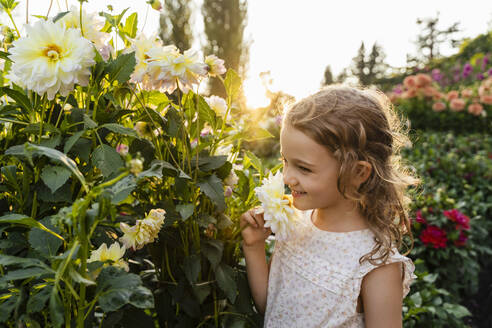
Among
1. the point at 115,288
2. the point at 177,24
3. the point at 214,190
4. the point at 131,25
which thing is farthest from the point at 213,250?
the point at 177,24

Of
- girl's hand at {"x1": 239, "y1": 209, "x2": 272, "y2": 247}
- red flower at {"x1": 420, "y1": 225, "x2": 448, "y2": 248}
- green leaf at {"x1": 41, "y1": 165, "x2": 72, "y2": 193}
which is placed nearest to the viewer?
green leaf at {"x1": 41, "y1": 165, "x2": 72, "y2": 193}

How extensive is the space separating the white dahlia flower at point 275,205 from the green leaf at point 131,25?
510 mm

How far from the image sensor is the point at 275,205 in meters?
1.02

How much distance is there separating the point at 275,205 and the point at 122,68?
0.50 metres

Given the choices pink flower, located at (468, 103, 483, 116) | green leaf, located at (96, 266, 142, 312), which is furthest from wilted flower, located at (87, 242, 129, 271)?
pink flower, located at (468, 103, 483, 116)

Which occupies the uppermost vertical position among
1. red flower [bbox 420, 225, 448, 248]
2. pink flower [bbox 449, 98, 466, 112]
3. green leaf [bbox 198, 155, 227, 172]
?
green leaf [bbox 198, 155, 227, 172]

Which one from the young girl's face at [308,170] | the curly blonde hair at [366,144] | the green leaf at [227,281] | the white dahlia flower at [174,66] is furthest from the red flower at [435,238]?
the white dahlia flower at [174,66]

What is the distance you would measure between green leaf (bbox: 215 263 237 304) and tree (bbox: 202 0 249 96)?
10.9 m

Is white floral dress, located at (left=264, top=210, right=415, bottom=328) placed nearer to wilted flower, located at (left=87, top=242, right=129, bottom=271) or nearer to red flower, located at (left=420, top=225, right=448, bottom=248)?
wilted flower, located at (left=87, top=242, right=129, bottom=271)

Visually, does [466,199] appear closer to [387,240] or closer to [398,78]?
[387,240]

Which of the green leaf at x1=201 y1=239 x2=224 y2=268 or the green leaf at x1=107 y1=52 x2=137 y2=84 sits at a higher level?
the green leaf at x1=107 y1=52 x2=137 y2=84

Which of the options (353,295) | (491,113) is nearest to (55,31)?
(353,295)

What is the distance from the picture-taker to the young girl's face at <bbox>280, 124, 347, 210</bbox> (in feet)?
3.43

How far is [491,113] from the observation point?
6.75m
